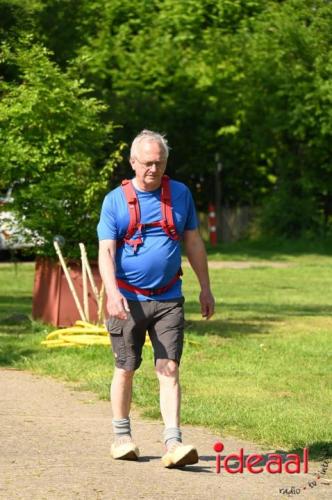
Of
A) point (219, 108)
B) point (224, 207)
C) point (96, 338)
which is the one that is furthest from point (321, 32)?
point (96, 338)

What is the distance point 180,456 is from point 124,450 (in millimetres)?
433

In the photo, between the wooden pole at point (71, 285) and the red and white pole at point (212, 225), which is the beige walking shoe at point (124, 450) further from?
the red and white pole at point (212, 225)

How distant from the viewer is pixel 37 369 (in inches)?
477

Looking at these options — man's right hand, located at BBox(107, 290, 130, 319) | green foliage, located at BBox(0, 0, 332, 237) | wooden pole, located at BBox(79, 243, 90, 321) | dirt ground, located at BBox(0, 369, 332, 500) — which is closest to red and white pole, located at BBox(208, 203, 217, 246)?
green foliage, located at BBox(0, 0, 332, 237)

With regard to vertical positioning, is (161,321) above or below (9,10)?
below

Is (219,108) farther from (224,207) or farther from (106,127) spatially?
(106,127)

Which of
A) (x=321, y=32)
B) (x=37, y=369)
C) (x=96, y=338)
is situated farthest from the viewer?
(x=321, y=32)

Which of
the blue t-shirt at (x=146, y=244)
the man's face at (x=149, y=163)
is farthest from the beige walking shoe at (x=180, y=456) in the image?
the man's face at (x=149, y=163)

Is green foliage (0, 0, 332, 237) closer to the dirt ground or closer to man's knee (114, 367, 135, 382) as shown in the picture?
the dirt ground

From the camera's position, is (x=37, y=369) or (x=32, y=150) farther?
(x=32, y=150)

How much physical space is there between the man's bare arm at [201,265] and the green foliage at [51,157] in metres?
6.78

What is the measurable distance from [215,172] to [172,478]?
3332cm

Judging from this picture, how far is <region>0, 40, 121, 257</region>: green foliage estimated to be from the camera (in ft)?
49.3

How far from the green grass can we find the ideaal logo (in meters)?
0.35
